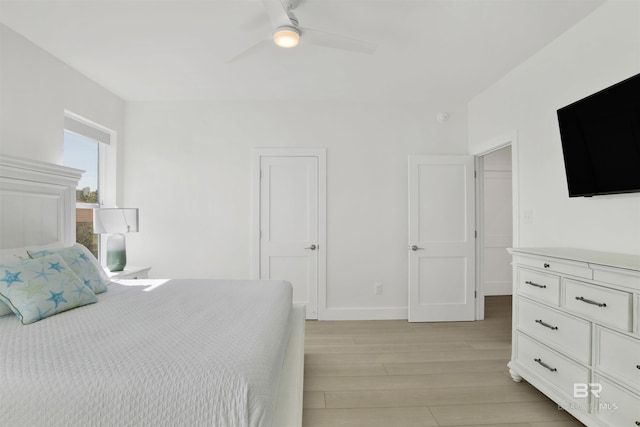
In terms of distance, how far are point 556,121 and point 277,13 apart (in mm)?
2201

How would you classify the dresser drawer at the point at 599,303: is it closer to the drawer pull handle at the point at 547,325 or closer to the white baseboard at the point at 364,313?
the drawer pull handle at the point at 547,325

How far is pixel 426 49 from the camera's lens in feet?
8.63

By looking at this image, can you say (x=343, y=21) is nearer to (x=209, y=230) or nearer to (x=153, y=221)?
(x=209, y=230)

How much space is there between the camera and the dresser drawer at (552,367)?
1.76 meters

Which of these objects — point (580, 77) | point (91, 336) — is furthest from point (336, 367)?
point (580, 77)

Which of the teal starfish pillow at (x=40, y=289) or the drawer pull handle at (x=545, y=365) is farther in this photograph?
the drawer pull handle at (x=545, y=365)

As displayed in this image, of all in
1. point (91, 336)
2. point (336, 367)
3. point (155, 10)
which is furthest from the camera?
point (336, 367)

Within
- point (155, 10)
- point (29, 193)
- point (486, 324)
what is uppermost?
point (155, 10)

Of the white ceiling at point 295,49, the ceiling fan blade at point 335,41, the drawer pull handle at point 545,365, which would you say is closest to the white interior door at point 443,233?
the white ceiling at point 295,49

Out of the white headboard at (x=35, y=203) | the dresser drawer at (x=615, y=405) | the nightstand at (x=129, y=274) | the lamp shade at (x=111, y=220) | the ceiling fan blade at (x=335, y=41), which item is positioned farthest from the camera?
the lamp shade at (x=111, y=220)

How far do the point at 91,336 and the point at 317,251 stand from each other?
103 inches

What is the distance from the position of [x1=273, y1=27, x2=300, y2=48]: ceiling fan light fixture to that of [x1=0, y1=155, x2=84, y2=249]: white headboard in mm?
1965

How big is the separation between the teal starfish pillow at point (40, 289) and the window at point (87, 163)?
1.60 m

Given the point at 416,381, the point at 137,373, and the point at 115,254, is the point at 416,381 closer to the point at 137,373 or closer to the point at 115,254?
the point at 137,373
